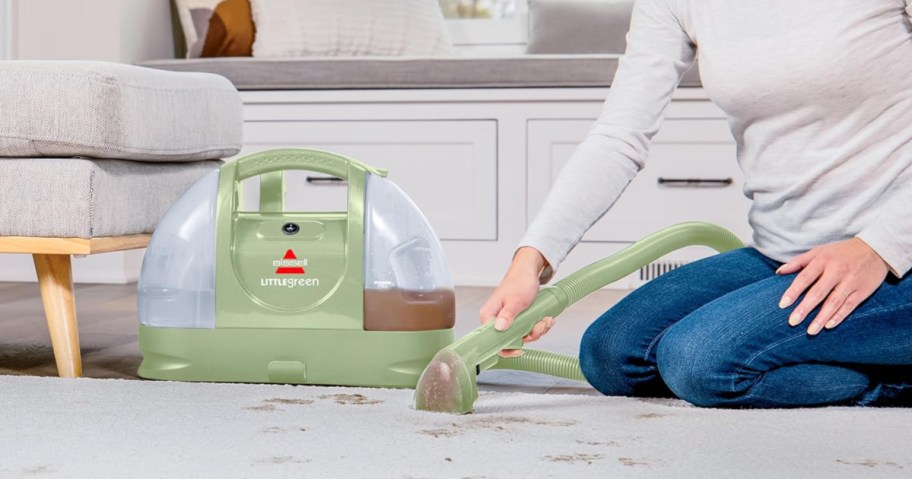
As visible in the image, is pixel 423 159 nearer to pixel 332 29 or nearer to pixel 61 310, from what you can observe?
pixel 332 29

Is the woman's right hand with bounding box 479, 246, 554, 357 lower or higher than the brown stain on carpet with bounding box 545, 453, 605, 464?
higher

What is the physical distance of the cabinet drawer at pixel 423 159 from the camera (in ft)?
10.6

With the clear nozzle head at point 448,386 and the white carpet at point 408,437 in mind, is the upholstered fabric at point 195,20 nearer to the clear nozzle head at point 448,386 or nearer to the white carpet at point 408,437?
the white carpet at point 408,437

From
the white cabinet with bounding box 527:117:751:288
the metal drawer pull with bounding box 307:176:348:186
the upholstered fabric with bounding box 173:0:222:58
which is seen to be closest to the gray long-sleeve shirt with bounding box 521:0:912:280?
the white cabinet with bounding box 527:117:751:288

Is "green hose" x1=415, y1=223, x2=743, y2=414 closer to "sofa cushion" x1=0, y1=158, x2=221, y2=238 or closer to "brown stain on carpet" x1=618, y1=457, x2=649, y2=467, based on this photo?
"brown stain on carpet" x1=618, y1=457, x2=649, y2=467

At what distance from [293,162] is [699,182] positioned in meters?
1.71

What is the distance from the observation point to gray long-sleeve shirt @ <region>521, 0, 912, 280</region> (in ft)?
4.51

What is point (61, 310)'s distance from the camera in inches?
67.4

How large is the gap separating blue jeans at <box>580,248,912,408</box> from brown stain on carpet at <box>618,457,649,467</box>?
11.1 inches

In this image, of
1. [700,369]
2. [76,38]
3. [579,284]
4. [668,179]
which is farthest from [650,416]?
[76,38]

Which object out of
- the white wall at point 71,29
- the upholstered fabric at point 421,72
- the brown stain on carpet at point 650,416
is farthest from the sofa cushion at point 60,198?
the white wall at point 71,29

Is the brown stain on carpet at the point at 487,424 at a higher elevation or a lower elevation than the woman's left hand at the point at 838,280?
lower

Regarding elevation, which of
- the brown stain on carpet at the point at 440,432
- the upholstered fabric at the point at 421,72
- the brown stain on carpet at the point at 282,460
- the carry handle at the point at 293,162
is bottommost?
the brown stain on carpet at the point at 440,432

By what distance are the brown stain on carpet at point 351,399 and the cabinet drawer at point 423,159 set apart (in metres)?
1.76
